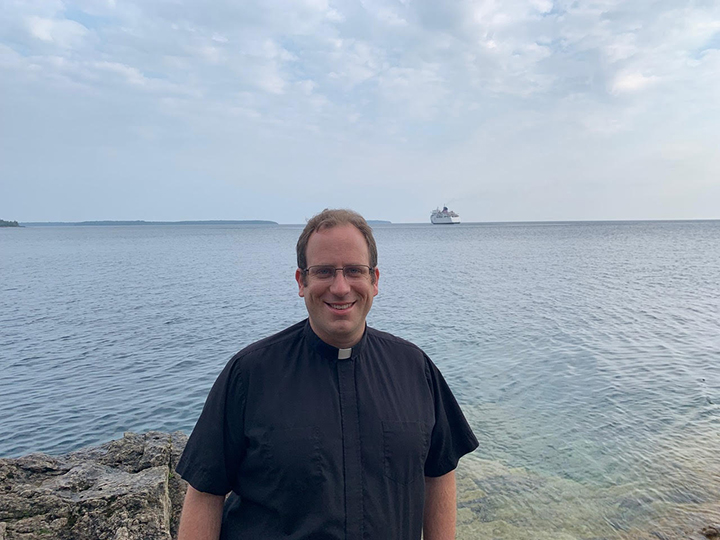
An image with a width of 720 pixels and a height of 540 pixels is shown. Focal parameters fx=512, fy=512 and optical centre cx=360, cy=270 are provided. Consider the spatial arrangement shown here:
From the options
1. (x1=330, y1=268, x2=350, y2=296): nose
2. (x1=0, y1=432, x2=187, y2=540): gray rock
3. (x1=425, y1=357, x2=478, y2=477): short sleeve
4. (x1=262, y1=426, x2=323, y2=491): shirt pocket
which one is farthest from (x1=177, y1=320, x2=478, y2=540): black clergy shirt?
(x1=0, y1=432, x2=187, y2=540): gray rock

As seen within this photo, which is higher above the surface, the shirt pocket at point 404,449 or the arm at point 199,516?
the shirt pocket at point 404,449

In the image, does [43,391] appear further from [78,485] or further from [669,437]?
[669,437]

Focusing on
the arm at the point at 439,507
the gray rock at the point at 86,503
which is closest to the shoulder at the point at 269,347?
the arm at the point at 439,507

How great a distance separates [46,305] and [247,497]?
3262cm

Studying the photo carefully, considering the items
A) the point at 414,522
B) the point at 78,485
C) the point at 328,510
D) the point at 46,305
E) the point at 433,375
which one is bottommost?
the point at 46,305

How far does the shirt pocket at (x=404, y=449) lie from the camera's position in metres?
2.45

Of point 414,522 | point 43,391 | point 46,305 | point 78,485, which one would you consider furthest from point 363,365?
point 46,305

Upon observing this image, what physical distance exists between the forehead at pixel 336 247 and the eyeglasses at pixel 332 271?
2 centimetres

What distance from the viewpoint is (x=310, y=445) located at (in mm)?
2328

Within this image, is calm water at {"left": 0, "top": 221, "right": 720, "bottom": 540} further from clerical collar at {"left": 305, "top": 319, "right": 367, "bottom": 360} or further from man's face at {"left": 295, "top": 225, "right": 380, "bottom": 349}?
man's face at {"left": 295, "top": 225, "right": 380, "bottom": 349}

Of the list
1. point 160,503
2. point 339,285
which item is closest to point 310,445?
point 339,285

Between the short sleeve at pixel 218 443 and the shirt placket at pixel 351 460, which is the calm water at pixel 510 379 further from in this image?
the short sleeve at pixel 218 443

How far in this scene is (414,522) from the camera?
2594 millimetres

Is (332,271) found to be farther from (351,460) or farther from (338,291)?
(351,460)
